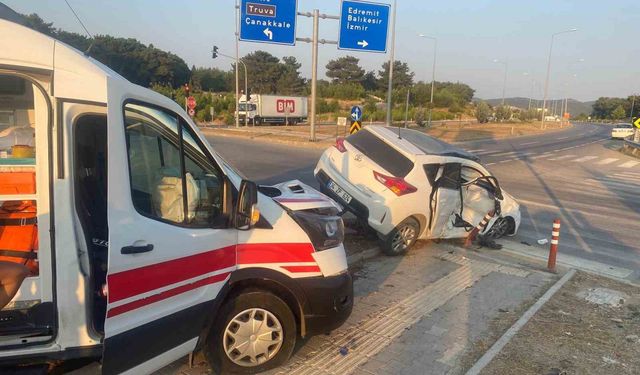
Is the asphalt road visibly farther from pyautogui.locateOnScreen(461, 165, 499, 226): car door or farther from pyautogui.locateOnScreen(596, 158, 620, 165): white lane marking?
pyautogui.locateOnScreen(461, 165, 499, 226): car door

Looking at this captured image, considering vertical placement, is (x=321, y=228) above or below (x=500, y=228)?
above

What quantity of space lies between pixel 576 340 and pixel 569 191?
11.3 meters

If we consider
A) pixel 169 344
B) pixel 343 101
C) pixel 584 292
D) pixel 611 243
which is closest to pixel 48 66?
pixel 169 344

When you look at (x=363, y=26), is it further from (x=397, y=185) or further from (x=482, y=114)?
(x=482, y=114)

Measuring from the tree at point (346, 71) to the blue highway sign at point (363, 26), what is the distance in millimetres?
66594

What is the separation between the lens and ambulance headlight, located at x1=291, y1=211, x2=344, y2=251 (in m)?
3.76

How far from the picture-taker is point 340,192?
7.42 m

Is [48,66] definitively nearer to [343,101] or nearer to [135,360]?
[135,360]

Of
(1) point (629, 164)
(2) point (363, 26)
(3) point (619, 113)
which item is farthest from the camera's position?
(3) point (619, 113)

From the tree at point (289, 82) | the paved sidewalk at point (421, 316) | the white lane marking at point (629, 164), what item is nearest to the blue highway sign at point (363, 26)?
the white lane marking at point (629, 164)

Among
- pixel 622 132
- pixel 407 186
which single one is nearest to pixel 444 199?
pixel 407 186

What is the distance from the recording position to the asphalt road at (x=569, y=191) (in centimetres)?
870

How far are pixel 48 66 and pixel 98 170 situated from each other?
0.75m

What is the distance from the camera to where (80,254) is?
9.18ft
